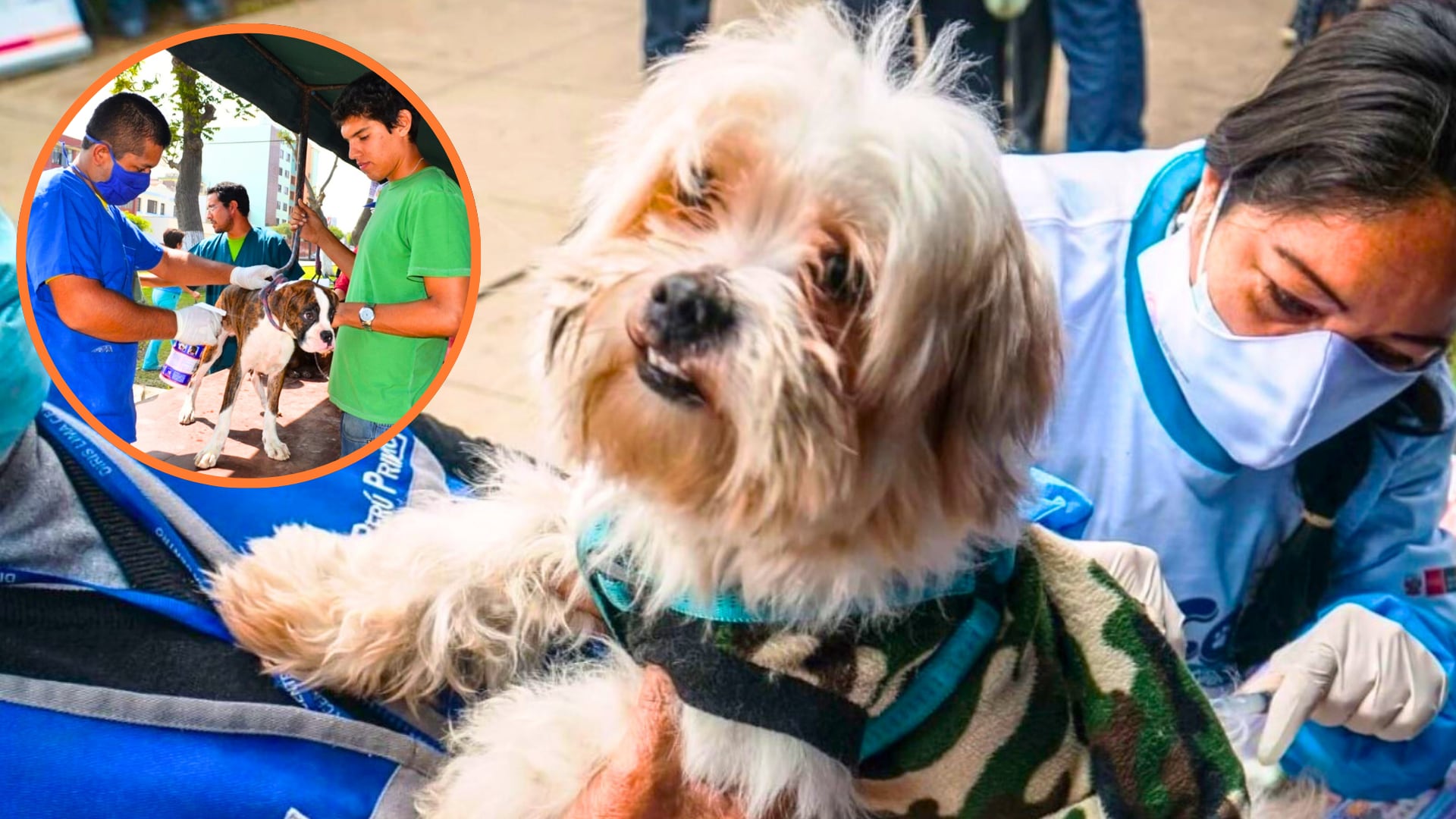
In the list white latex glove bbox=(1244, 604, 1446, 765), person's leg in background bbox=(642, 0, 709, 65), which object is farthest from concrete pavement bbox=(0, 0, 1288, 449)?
white latex glove bbox=(1244, 604, 1446, 765)

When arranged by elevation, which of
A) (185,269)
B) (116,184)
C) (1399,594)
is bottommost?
(1399,594)

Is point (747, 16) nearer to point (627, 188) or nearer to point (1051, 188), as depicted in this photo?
point (627, 188)

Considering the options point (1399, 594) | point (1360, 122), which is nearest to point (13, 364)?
Answer: point (1360, 122)

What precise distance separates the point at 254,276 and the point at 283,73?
0.86 ft

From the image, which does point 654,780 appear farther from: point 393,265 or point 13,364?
point 13,364

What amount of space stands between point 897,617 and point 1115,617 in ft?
1.07

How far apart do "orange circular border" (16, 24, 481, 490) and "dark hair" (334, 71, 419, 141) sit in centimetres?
1

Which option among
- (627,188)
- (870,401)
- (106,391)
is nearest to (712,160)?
(627,188)

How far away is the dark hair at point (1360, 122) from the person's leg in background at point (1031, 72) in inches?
127

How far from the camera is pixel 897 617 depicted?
5.81 feet

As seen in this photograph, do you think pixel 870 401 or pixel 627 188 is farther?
pixel 627 188

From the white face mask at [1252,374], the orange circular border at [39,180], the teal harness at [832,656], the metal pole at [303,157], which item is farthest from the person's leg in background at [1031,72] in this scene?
the metal pole at [303,157]

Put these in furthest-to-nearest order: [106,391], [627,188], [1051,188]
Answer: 1. [1051,188]
2. [627,188]
3. [106,391]

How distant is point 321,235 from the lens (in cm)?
163
